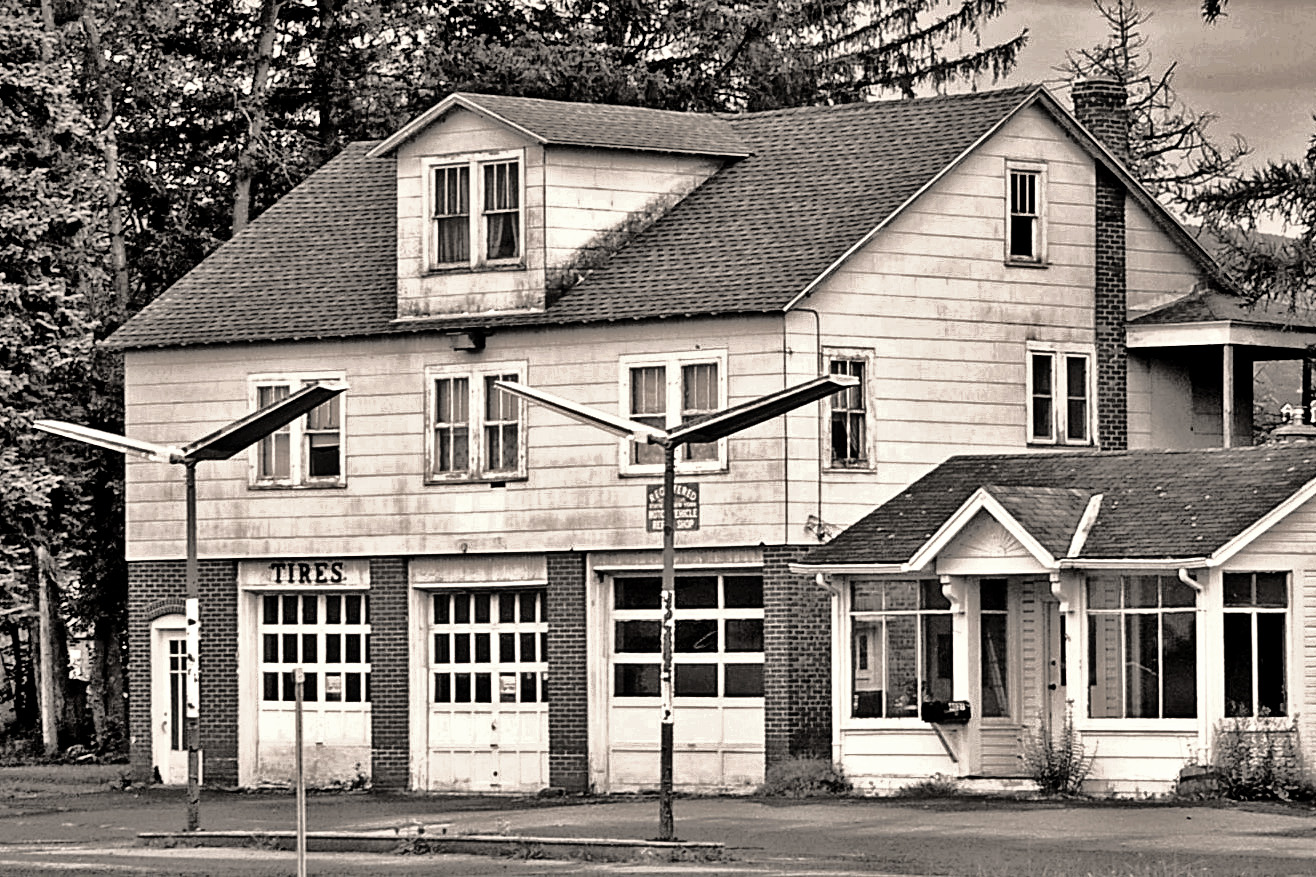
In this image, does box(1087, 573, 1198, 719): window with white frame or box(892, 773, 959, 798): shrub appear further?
box(892, 773, 959, 798): shrub

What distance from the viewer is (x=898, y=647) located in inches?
1538

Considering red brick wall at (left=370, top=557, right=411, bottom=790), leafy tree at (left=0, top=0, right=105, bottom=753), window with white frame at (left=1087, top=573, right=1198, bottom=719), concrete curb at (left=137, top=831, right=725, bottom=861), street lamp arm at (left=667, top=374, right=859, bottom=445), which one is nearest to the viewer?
concrete curb at (left=137, top=831, right=725, bottom=861)

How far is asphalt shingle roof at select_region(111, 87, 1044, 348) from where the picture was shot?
40.9 m

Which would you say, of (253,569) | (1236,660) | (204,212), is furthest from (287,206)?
(1236,660)

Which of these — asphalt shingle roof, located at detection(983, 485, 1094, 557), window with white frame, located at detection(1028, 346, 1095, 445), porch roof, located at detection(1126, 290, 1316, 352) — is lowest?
asphalt shingle roof, located at detection(983, 485, 1094, 557)

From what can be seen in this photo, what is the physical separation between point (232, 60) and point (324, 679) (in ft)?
56.6

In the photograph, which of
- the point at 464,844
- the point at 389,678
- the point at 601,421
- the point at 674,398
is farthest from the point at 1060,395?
the point at 464,844

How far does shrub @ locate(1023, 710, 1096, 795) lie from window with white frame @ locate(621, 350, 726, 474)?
19.3ft

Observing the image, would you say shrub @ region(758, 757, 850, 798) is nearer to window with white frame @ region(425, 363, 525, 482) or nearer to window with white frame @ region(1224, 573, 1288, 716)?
window with white frame @ region(1224, 573, 1288, 716)

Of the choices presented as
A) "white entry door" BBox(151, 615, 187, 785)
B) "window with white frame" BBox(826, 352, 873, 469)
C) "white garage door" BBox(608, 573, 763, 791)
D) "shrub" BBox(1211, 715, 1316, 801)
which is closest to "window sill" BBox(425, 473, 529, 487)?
"white garage door" BBox(608, 573, 763, 791)

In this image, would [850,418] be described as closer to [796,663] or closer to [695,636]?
[796,663]

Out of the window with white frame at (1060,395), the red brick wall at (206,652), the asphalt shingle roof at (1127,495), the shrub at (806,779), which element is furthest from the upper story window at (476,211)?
the shrub at (806,779)

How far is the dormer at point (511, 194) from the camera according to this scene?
42.0 metres

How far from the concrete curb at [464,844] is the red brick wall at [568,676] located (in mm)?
6964
